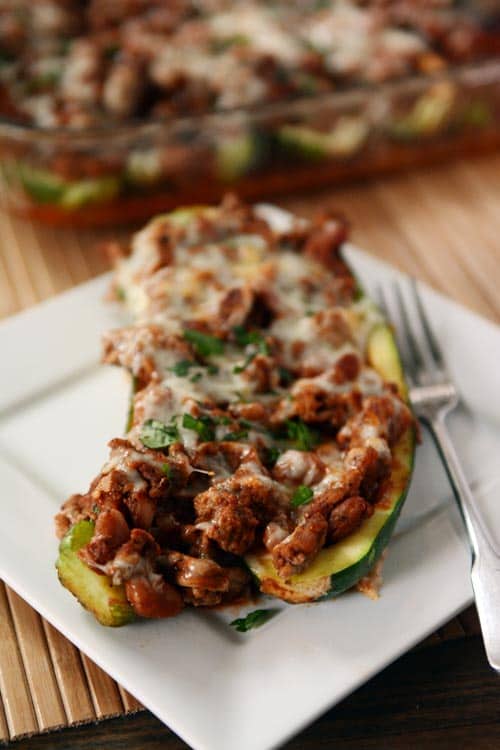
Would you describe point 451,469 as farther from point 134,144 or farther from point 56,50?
point 56,50

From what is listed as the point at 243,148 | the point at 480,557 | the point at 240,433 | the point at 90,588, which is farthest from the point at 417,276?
the point at 90,588

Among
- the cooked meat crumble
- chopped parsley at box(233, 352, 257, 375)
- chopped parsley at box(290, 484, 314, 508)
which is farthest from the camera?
the cooked meat crumble

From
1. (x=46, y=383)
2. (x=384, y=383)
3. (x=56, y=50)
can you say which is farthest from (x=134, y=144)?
(x=384, y=383)

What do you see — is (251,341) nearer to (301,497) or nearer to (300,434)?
(300,434)

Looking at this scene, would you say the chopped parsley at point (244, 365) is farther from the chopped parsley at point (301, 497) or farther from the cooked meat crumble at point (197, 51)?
the cooked meat crumble at point (197, 51)

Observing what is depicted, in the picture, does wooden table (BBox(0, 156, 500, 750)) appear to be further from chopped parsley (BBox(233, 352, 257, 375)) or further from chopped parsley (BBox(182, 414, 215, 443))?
chopped parsley (BBox(233, 352, 257, 375))

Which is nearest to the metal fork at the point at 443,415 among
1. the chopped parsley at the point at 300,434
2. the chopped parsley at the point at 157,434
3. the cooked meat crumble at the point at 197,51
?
the chopped parsley at the point at 300,434

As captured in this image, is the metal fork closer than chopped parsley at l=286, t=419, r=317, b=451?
Yes

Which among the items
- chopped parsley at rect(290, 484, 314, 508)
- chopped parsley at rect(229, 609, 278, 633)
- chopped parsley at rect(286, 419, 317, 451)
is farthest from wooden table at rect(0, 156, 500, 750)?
chopped parsley at rect(286, 419, 317, 451)
